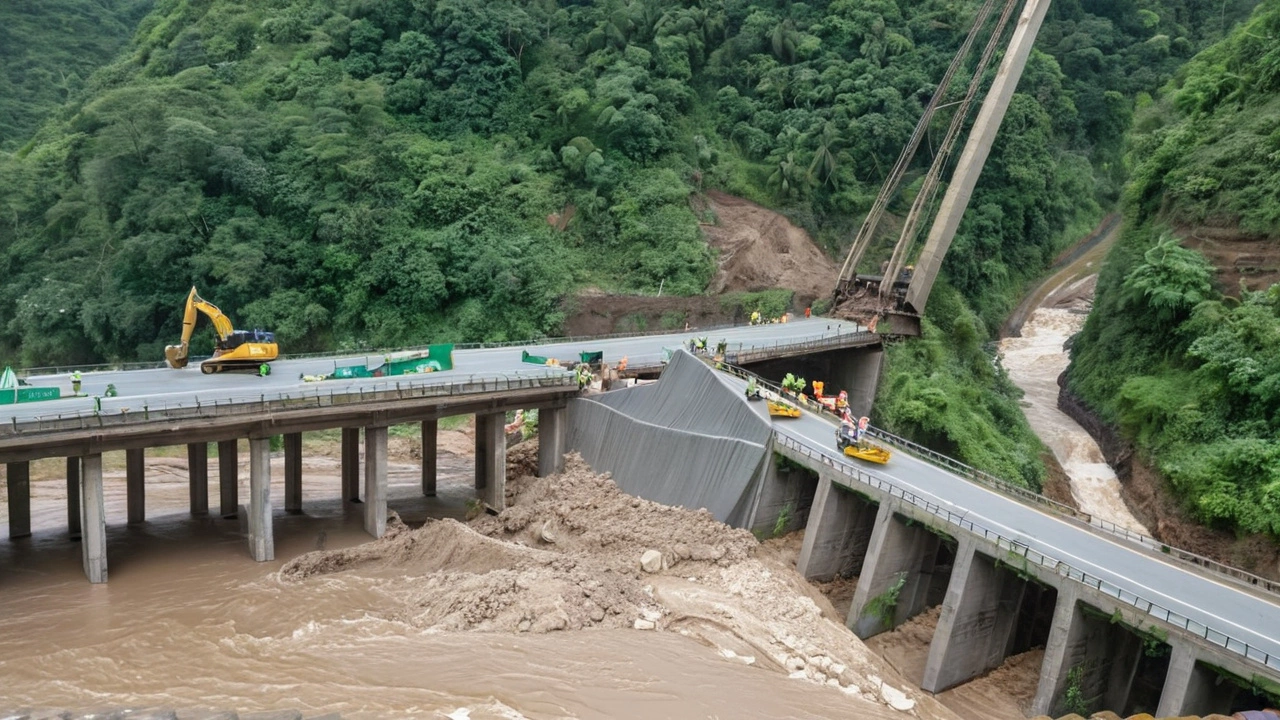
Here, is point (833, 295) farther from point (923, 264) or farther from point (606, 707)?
point (606, 707)

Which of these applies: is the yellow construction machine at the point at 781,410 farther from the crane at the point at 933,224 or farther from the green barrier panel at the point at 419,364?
the crane at the point at 933,224

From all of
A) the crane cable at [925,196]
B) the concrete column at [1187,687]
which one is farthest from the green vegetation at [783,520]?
the crane cable at [925,196]

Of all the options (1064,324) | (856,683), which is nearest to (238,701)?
(856,683)

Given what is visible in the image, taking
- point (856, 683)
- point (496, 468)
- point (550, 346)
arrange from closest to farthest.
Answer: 1. point (856, 683)
2. point (496, 468)
3. point (550, 346)

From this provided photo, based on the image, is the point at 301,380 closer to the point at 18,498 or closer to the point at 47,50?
the point at 18,498

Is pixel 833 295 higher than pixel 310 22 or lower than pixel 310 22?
lower

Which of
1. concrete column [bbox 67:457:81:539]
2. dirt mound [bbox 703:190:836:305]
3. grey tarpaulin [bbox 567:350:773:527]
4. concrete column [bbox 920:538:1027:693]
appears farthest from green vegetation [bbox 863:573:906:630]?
dirt mound [bbox 703:190:836:305]

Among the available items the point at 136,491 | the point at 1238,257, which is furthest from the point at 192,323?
the point at 1238,257
